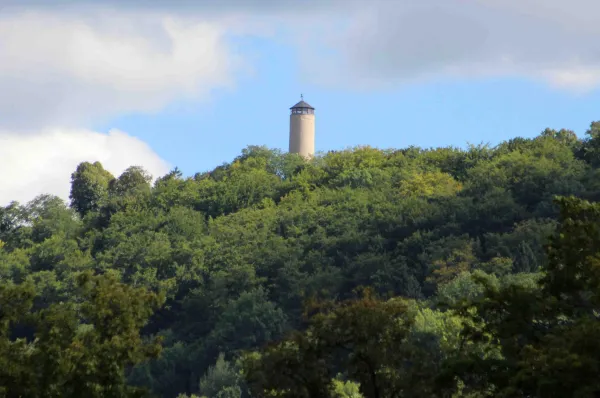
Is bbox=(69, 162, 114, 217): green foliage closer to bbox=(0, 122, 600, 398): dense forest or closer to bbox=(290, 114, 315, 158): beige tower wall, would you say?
bbox=(0, 122, 600, 398): dense forest

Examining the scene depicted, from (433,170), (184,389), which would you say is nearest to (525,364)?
(184,389)

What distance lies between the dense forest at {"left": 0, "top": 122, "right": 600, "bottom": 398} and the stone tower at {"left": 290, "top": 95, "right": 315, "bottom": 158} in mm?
2772

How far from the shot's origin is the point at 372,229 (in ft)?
244

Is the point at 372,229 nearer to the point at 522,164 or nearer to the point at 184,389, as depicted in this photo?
the point at 522,164

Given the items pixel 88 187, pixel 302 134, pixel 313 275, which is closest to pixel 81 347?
pixel 313 275

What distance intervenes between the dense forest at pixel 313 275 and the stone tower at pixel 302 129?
277 cm

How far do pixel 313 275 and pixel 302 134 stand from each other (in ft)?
88.3

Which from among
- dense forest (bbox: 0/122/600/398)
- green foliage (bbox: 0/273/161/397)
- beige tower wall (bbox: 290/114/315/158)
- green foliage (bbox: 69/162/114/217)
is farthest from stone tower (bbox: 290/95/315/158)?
green foliage (bbox: 0/273/161/397)

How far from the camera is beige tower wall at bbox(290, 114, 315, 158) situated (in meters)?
94.6

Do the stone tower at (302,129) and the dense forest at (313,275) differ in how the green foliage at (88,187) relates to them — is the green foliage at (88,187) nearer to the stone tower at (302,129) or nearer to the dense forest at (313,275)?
the dense forest at (313,275)

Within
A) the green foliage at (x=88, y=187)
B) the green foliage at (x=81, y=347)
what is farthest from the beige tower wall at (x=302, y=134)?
the green foliage at (x=81, y=347)

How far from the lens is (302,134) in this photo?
9531 centimetres

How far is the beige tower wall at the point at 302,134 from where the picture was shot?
94562 mm

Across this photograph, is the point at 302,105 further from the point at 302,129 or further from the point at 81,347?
the point at 81,347
